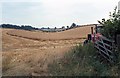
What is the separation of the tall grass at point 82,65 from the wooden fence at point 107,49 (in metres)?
0.27

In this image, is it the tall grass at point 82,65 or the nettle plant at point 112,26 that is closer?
the tall grass at point 82,65

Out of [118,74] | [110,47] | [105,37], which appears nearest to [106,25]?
[105,37]

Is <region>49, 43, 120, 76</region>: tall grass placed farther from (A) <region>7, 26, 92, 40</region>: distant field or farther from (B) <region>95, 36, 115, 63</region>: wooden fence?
(A) <region>7, 26, 92, 40</region>: distant field

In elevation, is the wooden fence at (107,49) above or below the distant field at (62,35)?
above

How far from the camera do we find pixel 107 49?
39.4ft

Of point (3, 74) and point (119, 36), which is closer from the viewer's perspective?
point (119, 36)

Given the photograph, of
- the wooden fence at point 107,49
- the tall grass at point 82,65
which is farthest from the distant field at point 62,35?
the wooden fence at point 107,49

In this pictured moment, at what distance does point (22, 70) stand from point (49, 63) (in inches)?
48.0

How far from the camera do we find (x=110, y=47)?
1163cm

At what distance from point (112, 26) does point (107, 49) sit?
3.20ft

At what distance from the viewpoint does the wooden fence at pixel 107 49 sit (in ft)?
36.9

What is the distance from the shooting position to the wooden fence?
11247mm

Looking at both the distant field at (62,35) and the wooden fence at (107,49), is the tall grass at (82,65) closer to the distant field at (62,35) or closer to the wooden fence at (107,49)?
the wooden fence at (107,49)

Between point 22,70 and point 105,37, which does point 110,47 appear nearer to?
point 105,37
